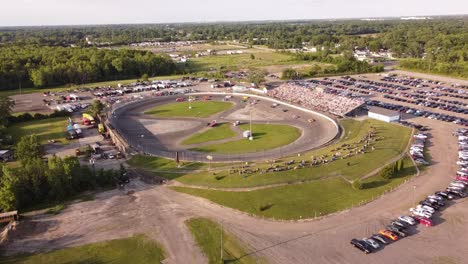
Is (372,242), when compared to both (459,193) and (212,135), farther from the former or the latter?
(212,135)

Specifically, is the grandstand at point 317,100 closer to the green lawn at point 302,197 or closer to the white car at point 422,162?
the white car at point 422,162

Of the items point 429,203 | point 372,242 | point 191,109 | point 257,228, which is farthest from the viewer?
point 191,109

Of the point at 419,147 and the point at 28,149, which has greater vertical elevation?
the point at 28,149

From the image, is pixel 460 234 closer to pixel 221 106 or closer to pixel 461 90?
pixel 221 106

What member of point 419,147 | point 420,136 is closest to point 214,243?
point 419,147

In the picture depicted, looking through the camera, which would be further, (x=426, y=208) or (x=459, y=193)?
(x=459, y=193)

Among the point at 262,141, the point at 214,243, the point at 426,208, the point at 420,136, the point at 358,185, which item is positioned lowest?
the point at 214,243

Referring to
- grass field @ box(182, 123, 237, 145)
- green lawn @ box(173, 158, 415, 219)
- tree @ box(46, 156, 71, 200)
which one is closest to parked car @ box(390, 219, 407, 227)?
green lawn @ box(173, 158, 415, 219)
